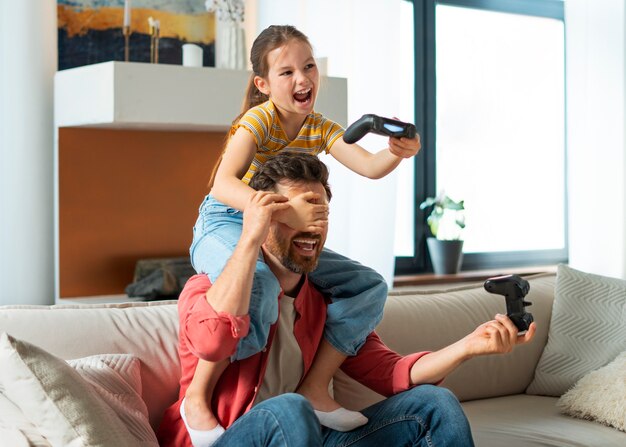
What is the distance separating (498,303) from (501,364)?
0.65 feet

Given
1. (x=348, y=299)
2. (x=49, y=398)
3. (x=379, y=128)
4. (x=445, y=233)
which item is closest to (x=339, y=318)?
(x=348, y=299)

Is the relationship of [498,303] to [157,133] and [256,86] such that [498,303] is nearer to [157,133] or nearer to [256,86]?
[256,86]

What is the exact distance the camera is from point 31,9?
3.61 m

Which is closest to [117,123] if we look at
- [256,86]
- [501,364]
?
[256,86]

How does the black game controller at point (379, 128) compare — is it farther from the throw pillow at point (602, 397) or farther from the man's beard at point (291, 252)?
the throw pillow at point (602, 397)

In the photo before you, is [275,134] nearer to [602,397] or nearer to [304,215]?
[304,215]

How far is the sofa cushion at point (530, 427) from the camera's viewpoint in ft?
7.91

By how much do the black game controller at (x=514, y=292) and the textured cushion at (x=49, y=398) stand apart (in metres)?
0.80

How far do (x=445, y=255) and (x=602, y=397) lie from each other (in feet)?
7.10

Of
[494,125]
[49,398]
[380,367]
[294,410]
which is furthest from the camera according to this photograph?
[494,125]

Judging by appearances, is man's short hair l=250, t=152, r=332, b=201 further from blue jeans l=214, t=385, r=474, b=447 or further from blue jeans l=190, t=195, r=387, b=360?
blue jeans l=214, t=385, r=474, b=447

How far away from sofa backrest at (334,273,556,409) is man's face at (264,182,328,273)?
596 millimetres

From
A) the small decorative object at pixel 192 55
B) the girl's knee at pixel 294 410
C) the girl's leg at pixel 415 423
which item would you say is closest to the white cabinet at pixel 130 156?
the small decorative object at pixel 192 55

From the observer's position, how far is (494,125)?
5.10m
